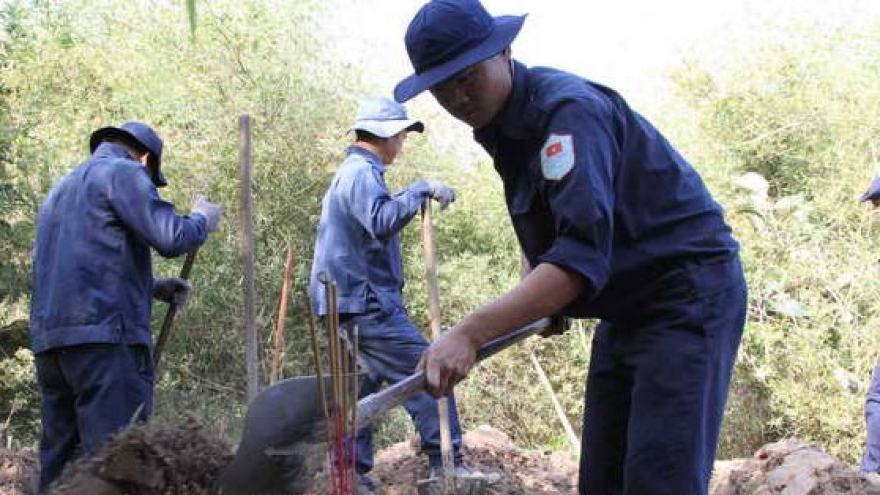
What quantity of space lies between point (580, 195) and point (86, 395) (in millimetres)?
2793

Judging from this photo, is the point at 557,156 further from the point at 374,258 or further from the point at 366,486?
the point at 366,486

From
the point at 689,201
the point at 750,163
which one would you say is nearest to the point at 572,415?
the point at 750,163

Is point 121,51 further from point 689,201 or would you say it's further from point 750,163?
point 689,201

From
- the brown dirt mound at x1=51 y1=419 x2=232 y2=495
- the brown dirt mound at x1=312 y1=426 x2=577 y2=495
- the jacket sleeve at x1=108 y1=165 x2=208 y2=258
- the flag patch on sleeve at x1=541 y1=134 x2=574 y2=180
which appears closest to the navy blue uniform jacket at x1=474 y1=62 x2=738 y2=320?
the flag patch on sleeve at x1=541 y1=134 x2=574 y2=180

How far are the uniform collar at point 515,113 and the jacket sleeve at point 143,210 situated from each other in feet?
7.02

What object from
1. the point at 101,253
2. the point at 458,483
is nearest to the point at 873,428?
the point at 458,483

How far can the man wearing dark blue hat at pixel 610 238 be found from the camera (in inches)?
101

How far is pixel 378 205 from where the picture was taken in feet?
18.7

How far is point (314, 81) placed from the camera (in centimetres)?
916

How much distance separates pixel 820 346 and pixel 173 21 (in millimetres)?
6145

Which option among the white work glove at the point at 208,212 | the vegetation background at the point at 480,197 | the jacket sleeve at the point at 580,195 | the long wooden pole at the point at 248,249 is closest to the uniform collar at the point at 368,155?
the long wooden pole at the point at 248,249

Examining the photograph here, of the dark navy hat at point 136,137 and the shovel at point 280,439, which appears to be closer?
the shovel at point 280,439

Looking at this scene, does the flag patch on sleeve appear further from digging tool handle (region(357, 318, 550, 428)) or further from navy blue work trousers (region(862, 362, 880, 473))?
navy blue work trousers (region(862, 362, 880, 473))

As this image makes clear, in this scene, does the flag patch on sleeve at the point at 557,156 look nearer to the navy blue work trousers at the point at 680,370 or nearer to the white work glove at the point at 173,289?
the navy blue work trousers at the point at 680,370
